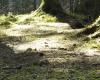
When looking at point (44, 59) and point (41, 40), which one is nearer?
point (44, 59)

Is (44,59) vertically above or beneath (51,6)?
beneath

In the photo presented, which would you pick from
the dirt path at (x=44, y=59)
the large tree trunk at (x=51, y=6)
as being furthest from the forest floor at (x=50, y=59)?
the large tree trunk at (x=51, y=6)

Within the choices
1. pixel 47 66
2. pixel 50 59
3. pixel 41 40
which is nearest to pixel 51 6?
pixel 41 40

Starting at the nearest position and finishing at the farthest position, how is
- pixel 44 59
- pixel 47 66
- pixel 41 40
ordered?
pixel 47 66
pixel 44 59
pixel 41 40

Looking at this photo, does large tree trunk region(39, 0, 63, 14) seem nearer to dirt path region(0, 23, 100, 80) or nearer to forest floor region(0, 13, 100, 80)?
forest floor region(0, 13, 100, 80)

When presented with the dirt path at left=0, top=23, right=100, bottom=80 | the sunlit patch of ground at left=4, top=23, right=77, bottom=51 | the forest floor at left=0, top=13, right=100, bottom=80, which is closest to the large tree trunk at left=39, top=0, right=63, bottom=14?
the sunlit patch of ground at left=4, top=23, right=77, bottom=51

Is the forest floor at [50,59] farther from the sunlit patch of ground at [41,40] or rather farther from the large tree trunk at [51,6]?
the large tree trunk at [51,6]

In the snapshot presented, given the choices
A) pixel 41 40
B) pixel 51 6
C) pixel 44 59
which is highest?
pixel 51 6

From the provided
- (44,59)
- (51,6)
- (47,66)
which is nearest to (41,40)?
(44,59)

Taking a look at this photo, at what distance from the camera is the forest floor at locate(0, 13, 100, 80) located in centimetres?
1067

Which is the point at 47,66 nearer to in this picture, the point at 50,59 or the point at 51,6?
the point at 50,59

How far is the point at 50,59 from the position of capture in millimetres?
12922

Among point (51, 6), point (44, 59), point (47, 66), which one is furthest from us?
point (51, 6)

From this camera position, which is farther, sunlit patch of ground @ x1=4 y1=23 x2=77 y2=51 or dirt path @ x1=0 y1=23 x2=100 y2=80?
sunlit patch of ground @ x1=4 y1=23 x2=77 y2=51
